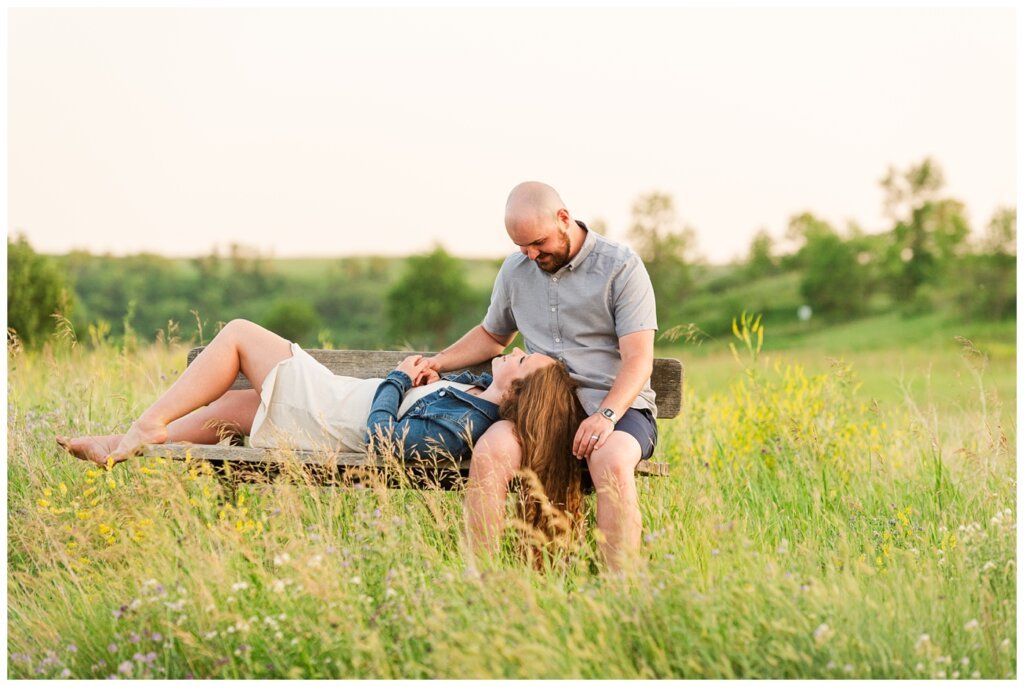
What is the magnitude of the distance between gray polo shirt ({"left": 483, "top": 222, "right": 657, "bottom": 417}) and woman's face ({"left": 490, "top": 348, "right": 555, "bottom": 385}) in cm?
17

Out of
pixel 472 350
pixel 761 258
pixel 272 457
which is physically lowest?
pixel 272 457

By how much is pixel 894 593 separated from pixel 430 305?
106ft

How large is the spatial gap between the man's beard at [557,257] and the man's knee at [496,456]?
801 millimetres

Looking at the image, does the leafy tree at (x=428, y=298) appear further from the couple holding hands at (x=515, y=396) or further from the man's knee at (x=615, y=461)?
the man's knee at (x=615, y=461)

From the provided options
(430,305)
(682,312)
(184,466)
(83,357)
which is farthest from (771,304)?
(184,466)

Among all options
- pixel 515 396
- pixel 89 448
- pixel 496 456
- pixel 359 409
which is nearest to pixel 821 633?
pixel 496 456

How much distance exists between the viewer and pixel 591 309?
14.4ft

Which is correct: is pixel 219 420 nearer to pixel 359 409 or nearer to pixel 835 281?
pixel 359 409

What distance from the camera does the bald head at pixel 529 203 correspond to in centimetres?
419

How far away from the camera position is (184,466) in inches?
160

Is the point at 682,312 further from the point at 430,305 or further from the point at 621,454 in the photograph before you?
the point at 621,454

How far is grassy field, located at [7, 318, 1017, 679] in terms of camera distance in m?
2.84

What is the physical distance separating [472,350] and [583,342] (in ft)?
2.01

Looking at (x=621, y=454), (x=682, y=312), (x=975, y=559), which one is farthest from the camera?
(x=682, y=312)
